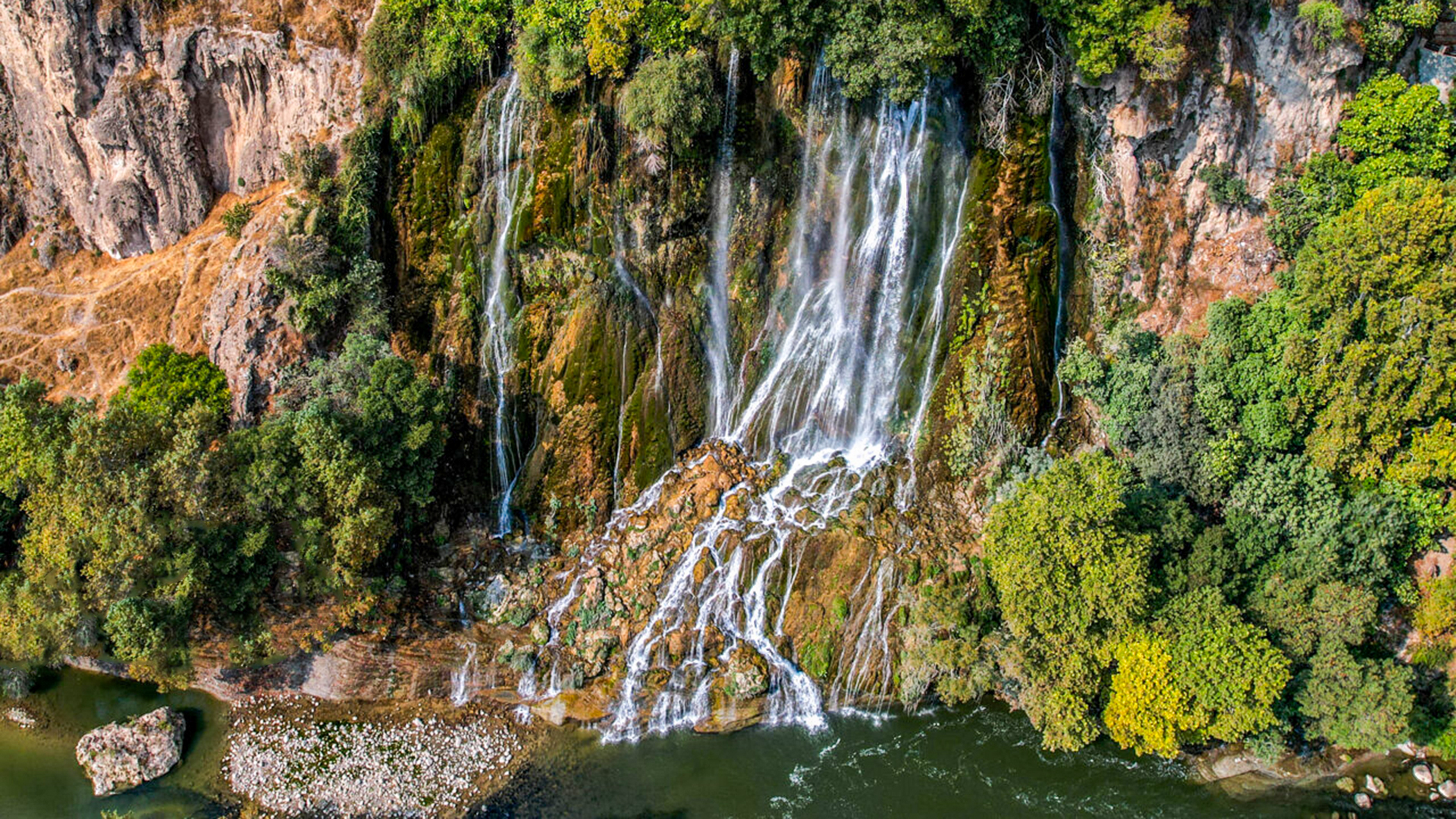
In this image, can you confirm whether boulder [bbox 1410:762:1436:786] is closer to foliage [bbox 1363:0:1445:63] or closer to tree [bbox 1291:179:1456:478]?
tree [bbox 1291:179:1456:478]

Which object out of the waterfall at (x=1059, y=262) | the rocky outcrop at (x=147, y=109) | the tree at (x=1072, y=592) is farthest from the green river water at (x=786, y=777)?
the rocky outcrop at (x=147, y=109)

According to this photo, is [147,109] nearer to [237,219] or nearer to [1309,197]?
[237,219]

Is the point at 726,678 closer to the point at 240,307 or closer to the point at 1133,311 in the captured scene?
the point at 1133,311

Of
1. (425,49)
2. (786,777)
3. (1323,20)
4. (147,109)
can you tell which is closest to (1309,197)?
(1323,20)

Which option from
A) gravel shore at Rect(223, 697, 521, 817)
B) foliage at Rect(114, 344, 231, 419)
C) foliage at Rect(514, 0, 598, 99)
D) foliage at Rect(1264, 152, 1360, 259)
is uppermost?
foliage at Rect(514, 0, 598, 99)

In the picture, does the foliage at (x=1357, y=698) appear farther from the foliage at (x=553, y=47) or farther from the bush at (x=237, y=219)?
the bush at (x=237, y=219)

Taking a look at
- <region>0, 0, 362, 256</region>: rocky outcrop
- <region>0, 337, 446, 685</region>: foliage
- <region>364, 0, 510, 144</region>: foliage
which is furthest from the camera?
<region>0, 0, 362, 256</region>: rocky outcrop

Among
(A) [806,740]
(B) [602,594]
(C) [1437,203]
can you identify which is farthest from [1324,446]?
(B) [602,594]

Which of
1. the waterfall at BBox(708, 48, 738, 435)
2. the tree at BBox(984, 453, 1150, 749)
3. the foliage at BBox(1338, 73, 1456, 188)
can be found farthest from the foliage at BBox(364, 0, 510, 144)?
the foliage at BBox(1338, 73, 1456, 188)
